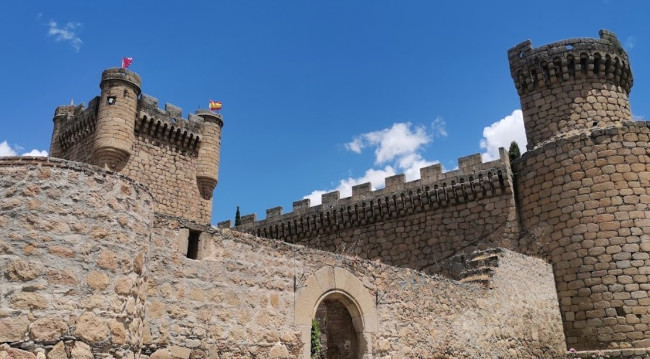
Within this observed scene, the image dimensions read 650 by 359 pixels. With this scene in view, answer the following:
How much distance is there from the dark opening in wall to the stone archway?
148 cm

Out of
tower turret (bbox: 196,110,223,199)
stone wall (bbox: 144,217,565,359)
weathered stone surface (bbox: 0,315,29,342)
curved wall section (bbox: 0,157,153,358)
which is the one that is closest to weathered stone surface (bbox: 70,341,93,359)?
curved wall section (bbox: 0,157,153,358)

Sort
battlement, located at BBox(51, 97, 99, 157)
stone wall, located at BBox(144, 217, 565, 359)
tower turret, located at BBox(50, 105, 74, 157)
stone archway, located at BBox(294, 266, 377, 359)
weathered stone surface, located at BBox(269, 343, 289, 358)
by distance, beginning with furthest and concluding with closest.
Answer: tower turret, located at BBox(50, 105, 74, 157) → battlement, located at BBox(51, 97, 99, 157) → stone archway, located at BBox(294, 266, 377, 359) → weathered stone surface, located at BBox(269, 343, 289, 358) → stone wall, located at BBox(144, 217, 565, 359)

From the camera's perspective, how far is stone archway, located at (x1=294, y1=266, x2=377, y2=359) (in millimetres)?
6551

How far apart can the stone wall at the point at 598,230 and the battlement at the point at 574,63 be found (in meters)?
2.35

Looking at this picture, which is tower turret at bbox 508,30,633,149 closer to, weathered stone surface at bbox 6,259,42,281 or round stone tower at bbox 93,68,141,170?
round stone tower at bbox 93,68,141,170

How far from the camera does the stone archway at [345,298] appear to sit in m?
6.55

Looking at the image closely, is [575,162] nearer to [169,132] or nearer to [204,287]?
[204,287]

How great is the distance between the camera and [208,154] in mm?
19656

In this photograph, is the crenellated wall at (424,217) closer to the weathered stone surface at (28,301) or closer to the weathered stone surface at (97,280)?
the weathered stone surface at (97,280)

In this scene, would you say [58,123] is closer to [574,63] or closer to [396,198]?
[396,198]

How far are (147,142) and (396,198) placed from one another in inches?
340

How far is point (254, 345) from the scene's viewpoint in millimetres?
5754

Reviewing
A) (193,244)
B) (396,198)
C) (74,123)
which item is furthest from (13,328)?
(74,123)

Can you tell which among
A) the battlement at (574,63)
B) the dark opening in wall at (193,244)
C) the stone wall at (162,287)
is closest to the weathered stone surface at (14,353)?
the stone wall at (162,287)
